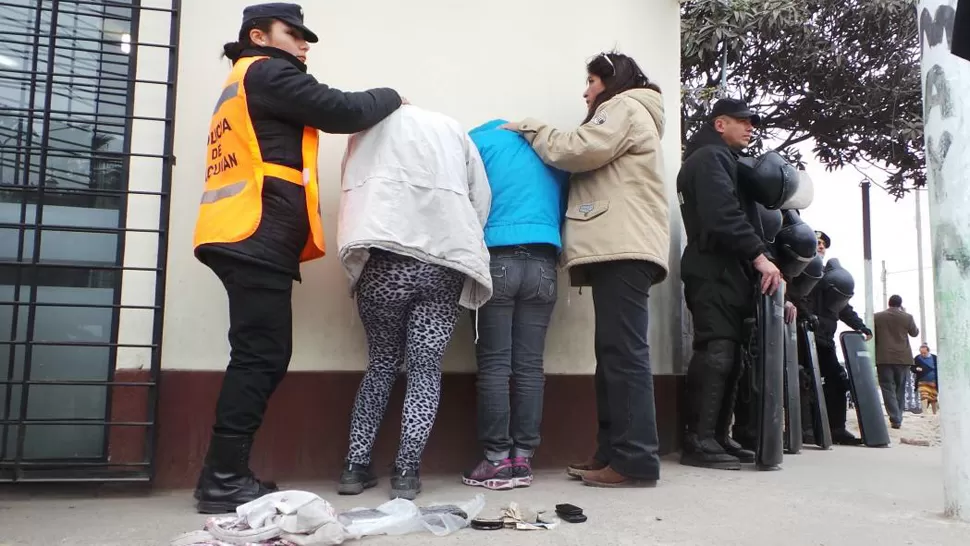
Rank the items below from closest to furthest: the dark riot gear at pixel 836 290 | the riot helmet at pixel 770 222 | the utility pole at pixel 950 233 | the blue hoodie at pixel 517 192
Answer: the utility pole at pixel 950 233
the blue hoodie at pixel 517 192
the riot helmet at pixel 770 222
the dark riot gear at pixel 836 290

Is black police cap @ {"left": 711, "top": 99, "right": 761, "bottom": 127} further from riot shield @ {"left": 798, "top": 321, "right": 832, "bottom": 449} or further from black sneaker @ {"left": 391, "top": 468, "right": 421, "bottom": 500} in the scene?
black sneaker @ {"left": 391, "top": 468, "right": 421, "bottom": 500}

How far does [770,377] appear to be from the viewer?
3.49m

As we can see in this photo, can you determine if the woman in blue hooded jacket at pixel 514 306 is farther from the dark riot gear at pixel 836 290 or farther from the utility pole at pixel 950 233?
the dark riot gear at pixel 836 290

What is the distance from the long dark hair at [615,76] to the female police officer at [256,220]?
45.9 inches

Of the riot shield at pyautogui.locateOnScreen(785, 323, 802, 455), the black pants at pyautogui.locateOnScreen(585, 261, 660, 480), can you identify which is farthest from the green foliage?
the black pants at pyautogui.locateOnScreen(585, 261, 660, 480)

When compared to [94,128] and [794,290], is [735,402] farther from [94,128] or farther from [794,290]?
[94,128]

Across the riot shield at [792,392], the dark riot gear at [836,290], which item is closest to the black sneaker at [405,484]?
the riot shield at [792,392]

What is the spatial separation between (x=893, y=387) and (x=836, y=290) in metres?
3.37

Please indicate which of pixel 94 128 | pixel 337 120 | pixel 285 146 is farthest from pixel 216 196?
pixel 94 128

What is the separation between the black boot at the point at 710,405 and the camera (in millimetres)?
3588

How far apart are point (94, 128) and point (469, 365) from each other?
186cm

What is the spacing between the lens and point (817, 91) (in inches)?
329

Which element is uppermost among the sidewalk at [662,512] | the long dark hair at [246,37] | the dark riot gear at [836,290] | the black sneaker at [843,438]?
the long dark hair at [246,37]

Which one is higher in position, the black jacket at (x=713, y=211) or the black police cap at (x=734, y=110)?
the black police cap at (x=734, y=110)
